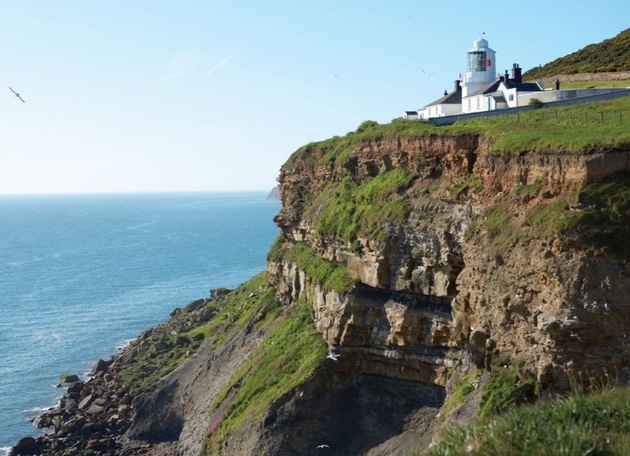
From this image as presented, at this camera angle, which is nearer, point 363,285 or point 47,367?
point 363,285

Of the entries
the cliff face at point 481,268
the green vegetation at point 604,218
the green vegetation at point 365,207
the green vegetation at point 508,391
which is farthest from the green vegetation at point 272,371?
the green vegetation at point 604,218

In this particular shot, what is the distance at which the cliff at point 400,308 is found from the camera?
2781 centimetres

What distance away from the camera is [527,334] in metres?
29.1

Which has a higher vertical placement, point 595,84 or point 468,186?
point 595,84

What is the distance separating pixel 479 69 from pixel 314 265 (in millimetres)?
25606

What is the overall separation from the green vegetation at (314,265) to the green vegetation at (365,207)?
1821mm

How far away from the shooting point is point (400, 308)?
37.3 m

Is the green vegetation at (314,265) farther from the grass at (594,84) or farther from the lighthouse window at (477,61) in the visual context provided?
the grass at (594,84)

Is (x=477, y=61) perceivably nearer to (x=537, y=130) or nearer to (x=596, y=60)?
(x=596, y=60)

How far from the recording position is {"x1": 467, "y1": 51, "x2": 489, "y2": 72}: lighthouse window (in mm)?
63469

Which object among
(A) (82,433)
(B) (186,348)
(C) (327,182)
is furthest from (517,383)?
(B) (186,348)

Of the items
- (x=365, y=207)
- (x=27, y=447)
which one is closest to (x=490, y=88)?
(x=365, y=207)

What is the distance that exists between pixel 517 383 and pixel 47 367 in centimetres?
4883

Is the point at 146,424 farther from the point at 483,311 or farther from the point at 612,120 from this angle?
the point at 612,120
